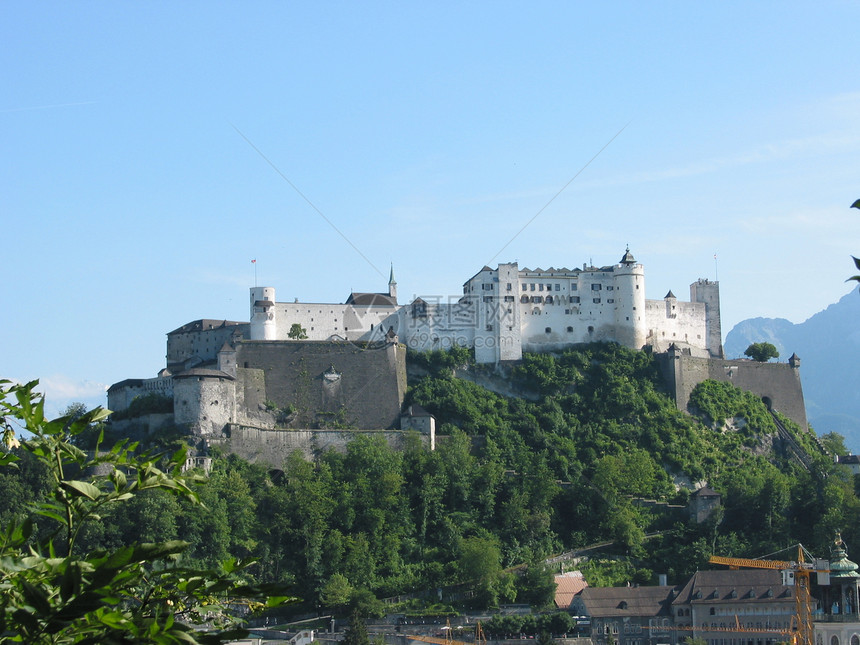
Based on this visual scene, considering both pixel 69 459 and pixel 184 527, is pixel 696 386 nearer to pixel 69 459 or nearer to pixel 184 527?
pixel 184 527

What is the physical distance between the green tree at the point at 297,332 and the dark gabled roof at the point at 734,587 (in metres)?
21.3

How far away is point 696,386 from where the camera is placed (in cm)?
6281

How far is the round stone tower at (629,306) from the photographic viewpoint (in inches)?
2482

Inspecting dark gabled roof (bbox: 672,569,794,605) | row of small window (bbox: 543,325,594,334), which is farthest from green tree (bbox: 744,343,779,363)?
dark gabled roof (bbox: 672,569,794,605)

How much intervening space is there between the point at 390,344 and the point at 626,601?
17666 millimetres

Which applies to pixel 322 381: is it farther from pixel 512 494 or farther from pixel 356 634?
pixel 356 634

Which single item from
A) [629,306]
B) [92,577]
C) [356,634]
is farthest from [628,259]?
[92,577]

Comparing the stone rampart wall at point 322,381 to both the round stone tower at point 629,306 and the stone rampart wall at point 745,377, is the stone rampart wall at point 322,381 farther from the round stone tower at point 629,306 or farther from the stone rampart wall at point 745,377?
the stone rampart wall at point 745,377

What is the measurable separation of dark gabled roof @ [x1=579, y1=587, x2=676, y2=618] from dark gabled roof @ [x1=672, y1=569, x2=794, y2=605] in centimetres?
60

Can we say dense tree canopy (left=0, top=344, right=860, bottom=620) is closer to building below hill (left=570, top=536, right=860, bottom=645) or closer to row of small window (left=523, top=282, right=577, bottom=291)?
building below hill (left=570, top=536, right=860, bottom=645)

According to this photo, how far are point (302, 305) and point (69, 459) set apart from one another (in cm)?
5362

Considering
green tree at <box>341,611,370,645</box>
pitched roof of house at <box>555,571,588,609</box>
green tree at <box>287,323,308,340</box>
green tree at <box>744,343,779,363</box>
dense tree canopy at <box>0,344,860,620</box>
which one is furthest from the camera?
green tree at <box>744,343,779,363</box>

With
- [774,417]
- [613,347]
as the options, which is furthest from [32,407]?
[774,417]

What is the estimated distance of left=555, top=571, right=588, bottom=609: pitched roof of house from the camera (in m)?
47.8
